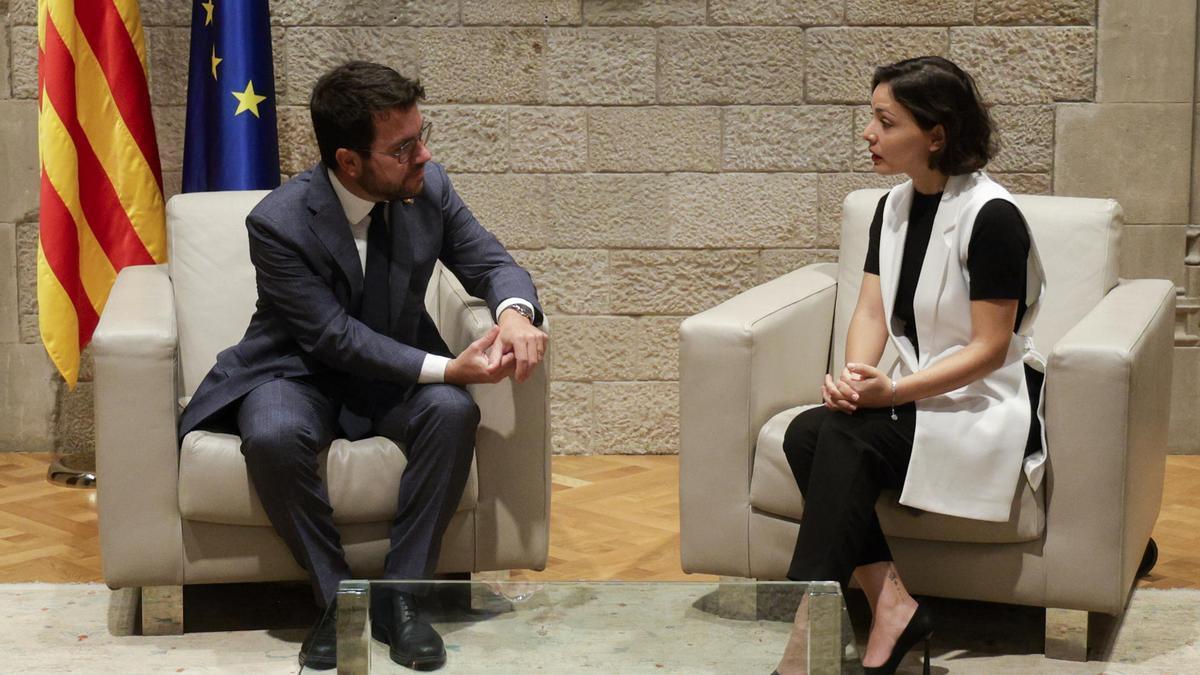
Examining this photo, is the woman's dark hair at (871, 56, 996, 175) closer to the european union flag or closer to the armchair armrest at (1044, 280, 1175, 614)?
the armchair armrest at (1044, 280, 1175, 614)

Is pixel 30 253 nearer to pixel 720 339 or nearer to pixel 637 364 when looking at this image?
pixel 637 364

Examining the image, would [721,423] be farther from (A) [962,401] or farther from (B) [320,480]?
(B) [320,480]

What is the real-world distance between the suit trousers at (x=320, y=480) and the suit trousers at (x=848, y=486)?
0.69 meters

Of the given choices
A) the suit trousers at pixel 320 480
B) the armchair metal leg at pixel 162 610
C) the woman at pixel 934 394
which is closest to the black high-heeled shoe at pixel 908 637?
the woman at pixel 934 394

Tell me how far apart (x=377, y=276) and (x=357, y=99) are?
1.25 feet

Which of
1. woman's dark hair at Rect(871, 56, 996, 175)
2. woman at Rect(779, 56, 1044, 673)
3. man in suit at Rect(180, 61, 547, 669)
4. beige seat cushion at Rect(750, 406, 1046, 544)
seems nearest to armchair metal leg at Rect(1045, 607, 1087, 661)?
beige seat cushion at Rect(750, 406, 1046, 544)

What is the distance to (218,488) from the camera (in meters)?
2.98

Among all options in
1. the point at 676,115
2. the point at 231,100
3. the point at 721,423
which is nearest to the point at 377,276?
the point at 721,423

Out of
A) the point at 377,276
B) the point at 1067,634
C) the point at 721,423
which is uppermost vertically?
the point at 377,276

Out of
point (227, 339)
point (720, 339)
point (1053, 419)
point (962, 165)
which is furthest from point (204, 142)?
point (1053, 419)

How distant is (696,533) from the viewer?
3.14m

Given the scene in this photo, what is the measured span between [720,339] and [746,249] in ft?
4.96

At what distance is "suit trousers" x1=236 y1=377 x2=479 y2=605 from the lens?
291 cm

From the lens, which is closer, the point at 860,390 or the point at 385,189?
the point at 860,390
